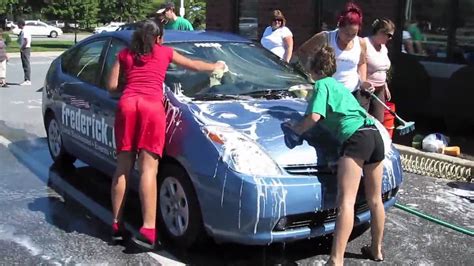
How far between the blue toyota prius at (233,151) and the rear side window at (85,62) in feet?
0.35

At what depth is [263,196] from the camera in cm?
385

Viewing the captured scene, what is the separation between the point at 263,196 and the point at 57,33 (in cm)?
5484

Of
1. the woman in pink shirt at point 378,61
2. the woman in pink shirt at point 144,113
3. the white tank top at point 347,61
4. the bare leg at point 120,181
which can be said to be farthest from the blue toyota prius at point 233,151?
the woman in pink shirt at point 378,61

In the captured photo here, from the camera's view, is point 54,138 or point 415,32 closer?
point 54,138

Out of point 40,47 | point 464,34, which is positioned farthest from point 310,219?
point 40,47

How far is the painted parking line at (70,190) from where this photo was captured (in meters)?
4.37

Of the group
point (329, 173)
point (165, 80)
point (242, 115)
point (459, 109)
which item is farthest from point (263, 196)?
point (459, 109)

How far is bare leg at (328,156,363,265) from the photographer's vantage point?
3.95 m

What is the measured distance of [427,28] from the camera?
8742 millimetres

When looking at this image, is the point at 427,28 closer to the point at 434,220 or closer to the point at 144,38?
the point at 434,220

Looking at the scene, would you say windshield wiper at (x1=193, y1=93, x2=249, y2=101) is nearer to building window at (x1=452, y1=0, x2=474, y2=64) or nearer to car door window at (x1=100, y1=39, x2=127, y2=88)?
car door window at (x1=100, y1=39, x2=127, y2=88)

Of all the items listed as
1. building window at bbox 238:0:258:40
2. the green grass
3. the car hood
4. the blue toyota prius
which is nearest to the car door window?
the blue toyota prius

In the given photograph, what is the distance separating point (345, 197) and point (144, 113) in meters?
1.51

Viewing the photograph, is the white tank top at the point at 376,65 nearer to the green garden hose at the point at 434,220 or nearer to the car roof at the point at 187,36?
the car roof at the point at 187,36
